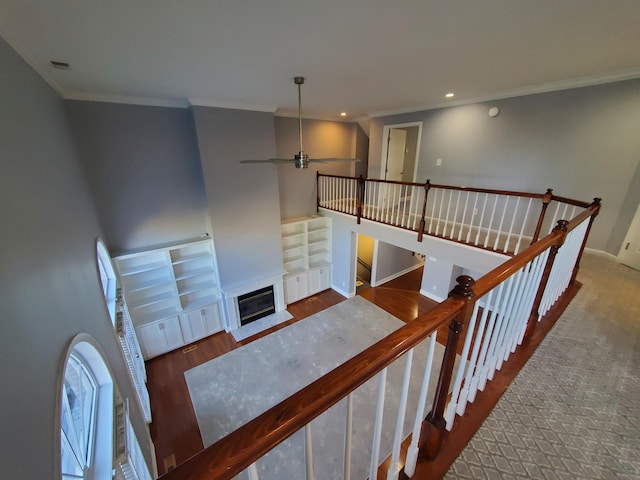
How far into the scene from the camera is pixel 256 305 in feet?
18.0

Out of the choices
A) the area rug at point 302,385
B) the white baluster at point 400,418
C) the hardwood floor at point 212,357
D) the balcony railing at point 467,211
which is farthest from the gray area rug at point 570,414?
the area rug at point 302,385

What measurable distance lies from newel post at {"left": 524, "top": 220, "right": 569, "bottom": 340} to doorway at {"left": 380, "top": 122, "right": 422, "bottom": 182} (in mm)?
3948

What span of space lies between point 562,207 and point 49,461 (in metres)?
5.11

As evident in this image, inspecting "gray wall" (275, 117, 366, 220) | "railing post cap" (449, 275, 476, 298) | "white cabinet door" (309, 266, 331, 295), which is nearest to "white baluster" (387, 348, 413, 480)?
"railing post cap" (449, 275, 476, 298)

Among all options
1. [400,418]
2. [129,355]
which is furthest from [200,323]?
[400,418]

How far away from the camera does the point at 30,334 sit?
1010mm

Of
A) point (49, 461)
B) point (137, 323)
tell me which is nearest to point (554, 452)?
point (49, 461)

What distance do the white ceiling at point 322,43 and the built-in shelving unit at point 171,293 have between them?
101 inches

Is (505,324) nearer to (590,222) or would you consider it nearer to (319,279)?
(590,222)

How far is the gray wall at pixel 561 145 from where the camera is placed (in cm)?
302

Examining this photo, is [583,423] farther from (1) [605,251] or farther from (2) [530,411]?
(1) [605,251]

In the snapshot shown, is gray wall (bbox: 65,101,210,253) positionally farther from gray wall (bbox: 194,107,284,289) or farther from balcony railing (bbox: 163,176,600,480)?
balcony railing (bbox: 163,176,600,480)

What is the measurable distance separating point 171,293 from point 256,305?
1.66 metres

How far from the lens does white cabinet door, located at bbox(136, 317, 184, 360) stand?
4.32 metres
